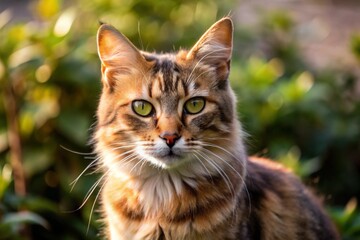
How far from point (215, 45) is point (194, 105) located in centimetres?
31

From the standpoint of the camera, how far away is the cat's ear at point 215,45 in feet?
11.0

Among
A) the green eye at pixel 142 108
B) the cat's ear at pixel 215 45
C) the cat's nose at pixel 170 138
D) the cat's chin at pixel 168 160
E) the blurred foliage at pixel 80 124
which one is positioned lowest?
the blurred foliage at pixel 80 124

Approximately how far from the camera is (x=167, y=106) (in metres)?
3.24

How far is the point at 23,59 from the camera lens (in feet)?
16.1

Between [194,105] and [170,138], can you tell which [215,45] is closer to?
[194,105]

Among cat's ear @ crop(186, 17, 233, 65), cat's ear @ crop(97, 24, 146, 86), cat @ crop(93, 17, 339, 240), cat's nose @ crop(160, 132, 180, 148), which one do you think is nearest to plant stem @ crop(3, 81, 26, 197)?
cat @ crop(93, 17, 339, 240)

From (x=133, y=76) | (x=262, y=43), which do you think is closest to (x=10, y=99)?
(x=133, y=76)

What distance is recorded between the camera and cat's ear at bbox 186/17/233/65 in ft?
11.0

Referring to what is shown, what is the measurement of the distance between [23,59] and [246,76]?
1.75 metres

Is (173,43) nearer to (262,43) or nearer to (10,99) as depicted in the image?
(262,43)

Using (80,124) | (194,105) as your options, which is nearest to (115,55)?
(194,105)

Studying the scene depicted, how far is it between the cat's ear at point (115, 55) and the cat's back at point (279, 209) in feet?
2.51

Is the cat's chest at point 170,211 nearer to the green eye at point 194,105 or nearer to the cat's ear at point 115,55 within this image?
the green eye at point 194,105

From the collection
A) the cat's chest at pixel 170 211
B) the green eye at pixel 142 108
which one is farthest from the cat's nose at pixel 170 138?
the cat's chest at pixel 170 211
